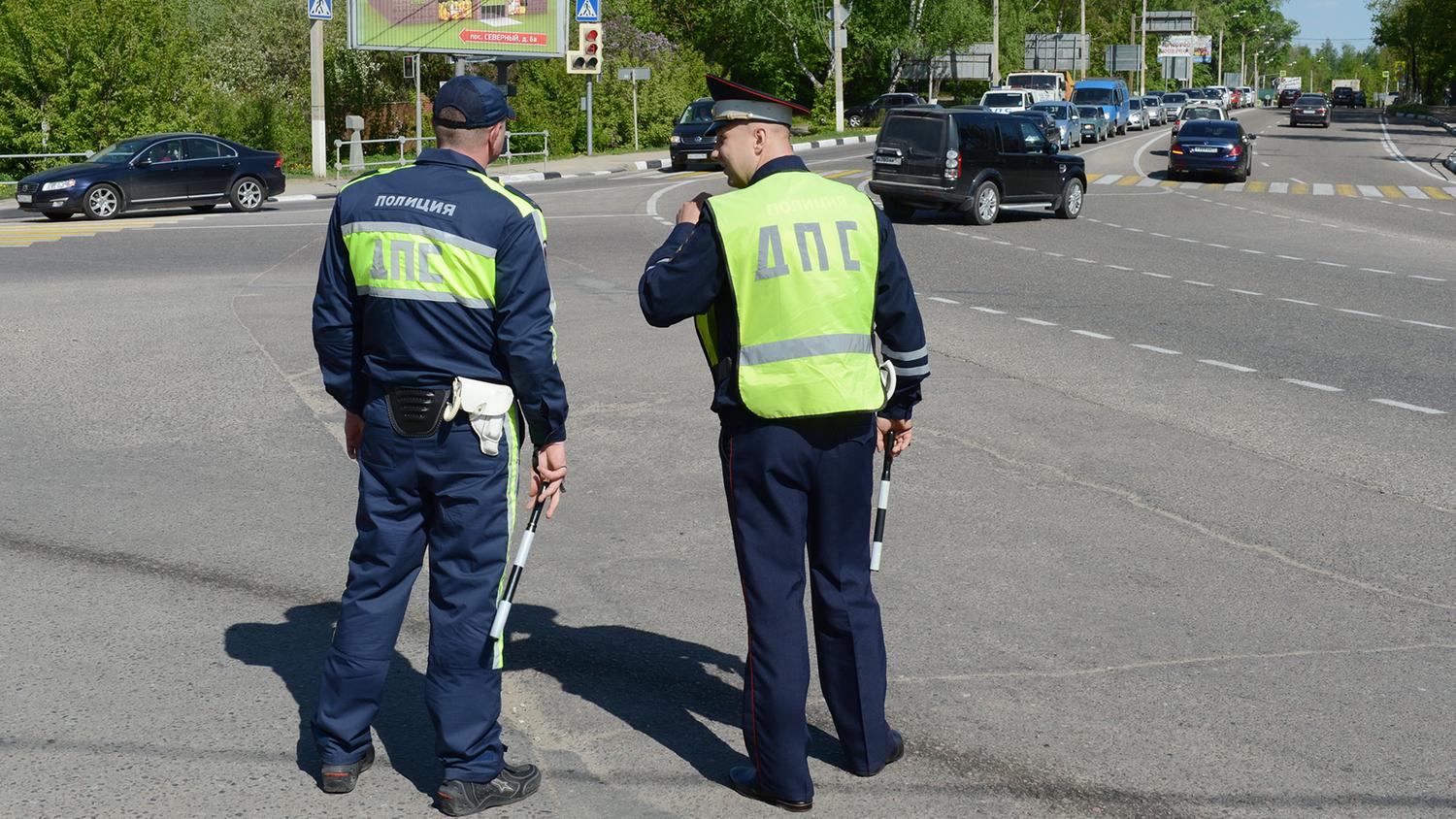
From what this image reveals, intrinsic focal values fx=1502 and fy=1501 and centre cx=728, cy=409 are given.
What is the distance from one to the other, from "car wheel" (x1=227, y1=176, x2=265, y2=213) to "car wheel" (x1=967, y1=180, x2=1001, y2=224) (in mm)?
11667

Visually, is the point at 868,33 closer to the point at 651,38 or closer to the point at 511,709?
the point at 651,38

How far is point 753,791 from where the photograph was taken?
393cm

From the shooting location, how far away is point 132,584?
18.6 feet

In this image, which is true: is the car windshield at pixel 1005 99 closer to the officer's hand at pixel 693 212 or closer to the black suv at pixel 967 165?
the black suv at pixel 967 165

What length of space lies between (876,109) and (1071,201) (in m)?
39.3

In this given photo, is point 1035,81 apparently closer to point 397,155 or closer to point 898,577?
point 397,155

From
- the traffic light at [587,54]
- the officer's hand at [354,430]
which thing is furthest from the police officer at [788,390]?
the traffic light at [587,54]

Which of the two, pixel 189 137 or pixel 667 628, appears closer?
pixel 667 628

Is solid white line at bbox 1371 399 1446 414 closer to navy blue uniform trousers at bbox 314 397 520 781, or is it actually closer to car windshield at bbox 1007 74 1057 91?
navy blue uniform trousers at bbox 314 397 520 781

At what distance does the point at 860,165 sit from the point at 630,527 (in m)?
31.7

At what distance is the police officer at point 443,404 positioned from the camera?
378 centimetres

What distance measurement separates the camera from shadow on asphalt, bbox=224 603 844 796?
420 cm

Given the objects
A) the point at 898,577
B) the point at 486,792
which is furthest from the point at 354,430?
the point at 898,577

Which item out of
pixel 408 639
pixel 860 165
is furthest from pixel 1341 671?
pixel 860 165
